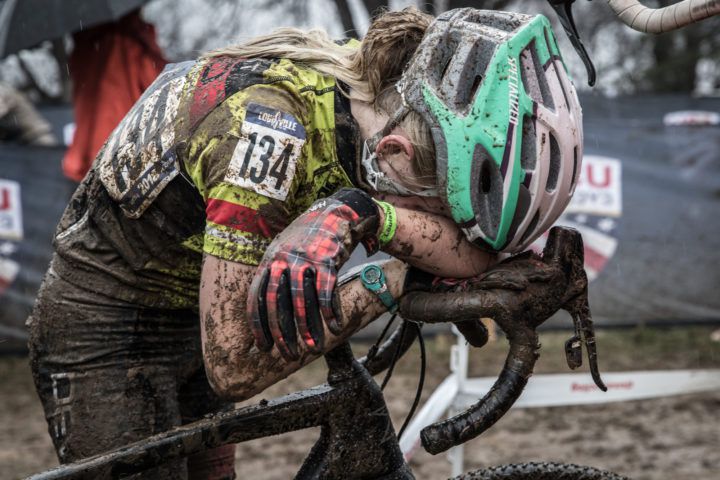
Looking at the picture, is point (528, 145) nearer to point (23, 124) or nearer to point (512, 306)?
point (512, 306)

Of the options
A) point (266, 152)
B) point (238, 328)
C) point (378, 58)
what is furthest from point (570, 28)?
point (238, 328)

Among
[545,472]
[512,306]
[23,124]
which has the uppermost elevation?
[512,306]

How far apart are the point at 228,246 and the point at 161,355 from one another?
0.58 meters

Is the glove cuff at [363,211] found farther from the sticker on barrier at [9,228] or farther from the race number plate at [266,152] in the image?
the sticker on barrier at [9,228]

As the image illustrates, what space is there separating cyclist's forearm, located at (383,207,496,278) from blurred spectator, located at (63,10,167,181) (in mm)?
3408

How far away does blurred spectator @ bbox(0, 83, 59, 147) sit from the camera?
6.43 meters

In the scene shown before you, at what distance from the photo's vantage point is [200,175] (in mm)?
1869

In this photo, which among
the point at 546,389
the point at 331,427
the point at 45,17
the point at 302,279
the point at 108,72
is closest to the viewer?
the point at 302,279

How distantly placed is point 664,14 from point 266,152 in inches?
37.3

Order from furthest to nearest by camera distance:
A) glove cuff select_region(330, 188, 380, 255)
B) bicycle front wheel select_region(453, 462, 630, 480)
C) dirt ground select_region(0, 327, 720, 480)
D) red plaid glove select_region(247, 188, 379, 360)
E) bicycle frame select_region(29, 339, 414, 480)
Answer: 1. dirt ground select_region(0, 327, 720, 480)
2. bicycle front wheel select_region(453, 462, 630, 480)
3. bicycle frame select_region(29, 339, 414, 480)
4. glove cuff select_region(330, 188, 380, 255)
5. red plaid glove select_region(247, 188, 379, 360)

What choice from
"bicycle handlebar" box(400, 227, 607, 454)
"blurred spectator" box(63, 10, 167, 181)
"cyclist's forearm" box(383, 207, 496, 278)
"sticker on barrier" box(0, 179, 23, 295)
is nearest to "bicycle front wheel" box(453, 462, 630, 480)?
"bicycle handlebar" box(400, 227, 607, 454)

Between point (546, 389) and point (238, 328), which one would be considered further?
point (546, 389)

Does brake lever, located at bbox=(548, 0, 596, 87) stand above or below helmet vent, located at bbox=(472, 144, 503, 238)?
above

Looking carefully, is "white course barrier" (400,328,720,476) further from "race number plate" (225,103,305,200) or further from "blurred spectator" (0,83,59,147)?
"blurred spectator" (0,83,59,147)
